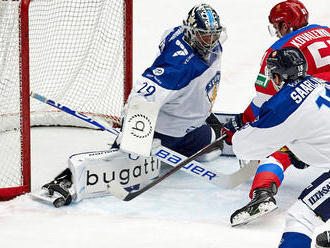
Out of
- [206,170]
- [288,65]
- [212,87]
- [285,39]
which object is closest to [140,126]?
[206,170]

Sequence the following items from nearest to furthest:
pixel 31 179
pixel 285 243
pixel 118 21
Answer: pixel 285 243 → pixel 31 179 → pixel 118 21

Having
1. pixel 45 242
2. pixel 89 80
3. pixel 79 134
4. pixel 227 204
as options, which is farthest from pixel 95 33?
pixel 45 242

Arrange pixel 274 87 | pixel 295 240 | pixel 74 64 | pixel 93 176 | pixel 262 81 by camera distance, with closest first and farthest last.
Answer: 1. pixel 295 240
2. pixel 274 87
3. pixel 93 176
4. pixel 262 81
5. pixel 74 64

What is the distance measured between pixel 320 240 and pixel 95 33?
241cm

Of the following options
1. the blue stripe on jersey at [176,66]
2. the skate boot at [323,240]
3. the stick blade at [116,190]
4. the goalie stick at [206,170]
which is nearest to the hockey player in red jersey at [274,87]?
the goalie stick at [206,170]

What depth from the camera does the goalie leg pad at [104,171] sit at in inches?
144

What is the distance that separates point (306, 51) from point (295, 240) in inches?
54.7

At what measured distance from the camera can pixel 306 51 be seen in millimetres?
3773

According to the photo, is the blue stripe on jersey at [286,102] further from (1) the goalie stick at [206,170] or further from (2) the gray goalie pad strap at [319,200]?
(1) the goalie stick at [206,170]

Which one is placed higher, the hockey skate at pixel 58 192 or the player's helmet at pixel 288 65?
the player's helmet at pixel 288 65

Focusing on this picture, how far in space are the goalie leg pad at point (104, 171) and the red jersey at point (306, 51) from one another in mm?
602

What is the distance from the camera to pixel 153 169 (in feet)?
13.1

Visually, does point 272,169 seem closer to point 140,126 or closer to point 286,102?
point 140,126

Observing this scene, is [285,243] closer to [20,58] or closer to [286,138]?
[286,138]
